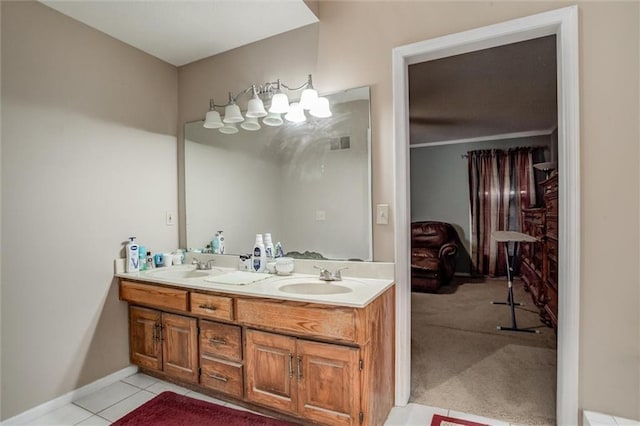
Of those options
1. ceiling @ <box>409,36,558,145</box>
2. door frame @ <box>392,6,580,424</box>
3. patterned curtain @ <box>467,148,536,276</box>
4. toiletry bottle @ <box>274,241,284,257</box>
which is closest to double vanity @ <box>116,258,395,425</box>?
toiletry bottle @ <box>274,241,284,257</box>

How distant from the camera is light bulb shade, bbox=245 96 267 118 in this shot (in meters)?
2.36

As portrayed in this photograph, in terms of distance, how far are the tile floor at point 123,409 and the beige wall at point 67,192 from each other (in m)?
0.12

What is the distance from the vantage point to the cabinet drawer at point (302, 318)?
159 cm

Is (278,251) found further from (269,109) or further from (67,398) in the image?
(67,398)

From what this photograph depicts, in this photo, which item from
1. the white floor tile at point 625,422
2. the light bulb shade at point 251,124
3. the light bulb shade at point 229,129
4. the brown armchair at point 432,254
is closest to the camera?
the white floor tile at point 625,422

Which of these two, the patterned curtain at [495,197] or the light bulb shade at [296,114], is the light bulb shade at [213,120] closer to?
the light bulb shade at [296,114]

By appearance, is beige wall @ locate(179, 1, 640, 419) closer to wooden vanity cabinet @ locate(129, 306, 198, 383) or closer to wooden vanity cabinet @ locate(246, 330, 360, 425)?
wooden vanity cabinet @ locate(246, 330, 360, 425)

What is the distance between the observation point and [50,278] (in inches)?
79.5

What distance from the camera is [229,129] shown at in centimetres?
264

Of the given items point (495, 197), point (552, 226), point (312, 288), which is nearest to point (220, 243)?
point (312, 288)

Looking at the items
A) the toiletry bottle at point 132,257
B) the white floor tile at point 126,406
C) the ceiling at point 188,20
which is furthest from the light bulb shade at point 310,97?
the white floor tile at point 126,406

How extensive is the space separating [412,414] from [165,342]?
5.32 feet

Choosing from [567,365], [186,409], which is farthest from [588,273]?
[186,409]

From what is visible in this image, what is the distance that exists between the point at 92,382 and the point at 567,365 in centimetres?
283
